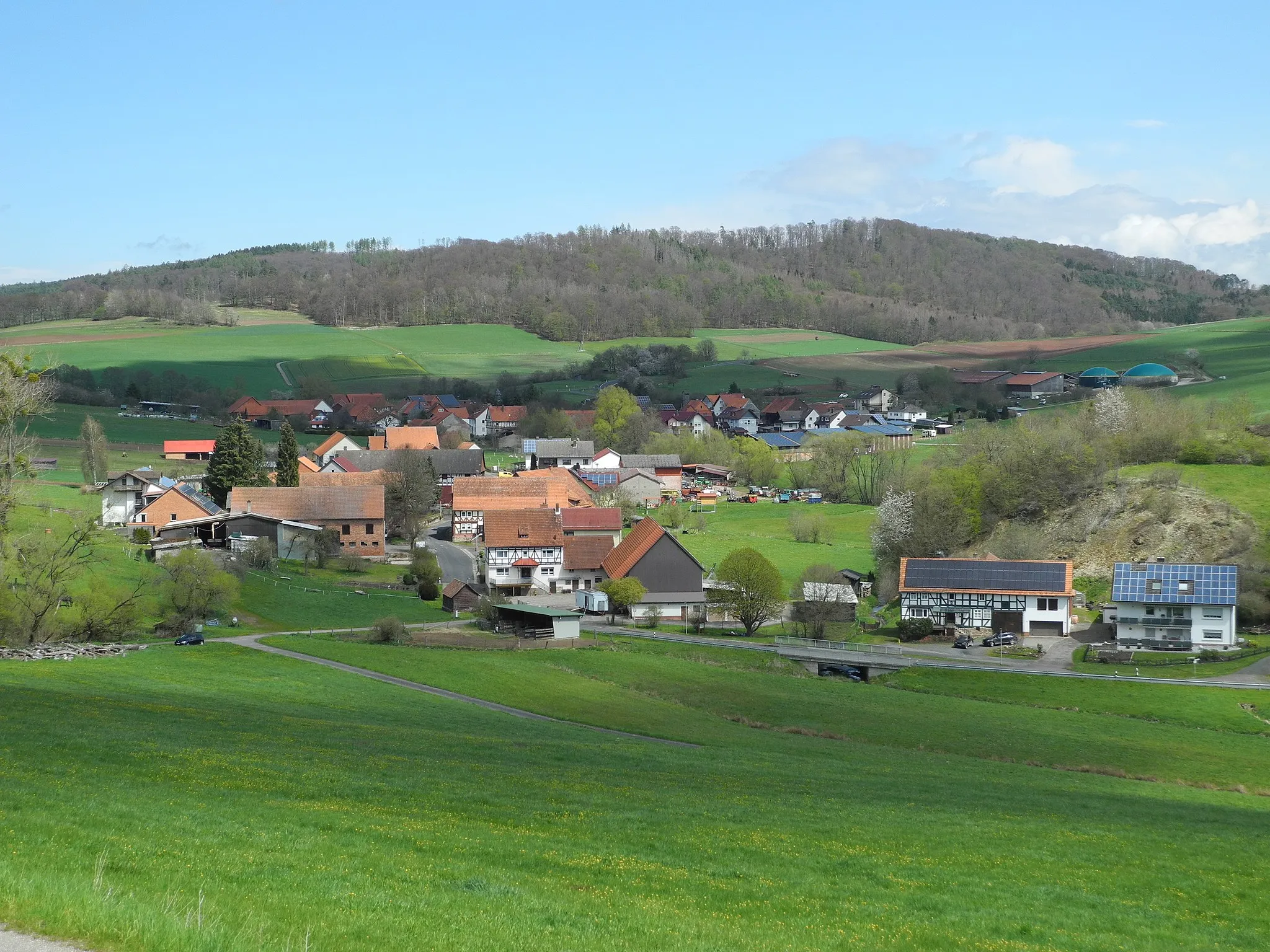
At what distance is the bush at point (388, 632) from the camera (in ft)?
169

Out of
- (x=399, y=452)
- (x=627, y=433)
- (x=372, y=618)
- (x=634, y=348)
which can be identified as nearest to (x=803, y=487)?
(x=627, y=433)

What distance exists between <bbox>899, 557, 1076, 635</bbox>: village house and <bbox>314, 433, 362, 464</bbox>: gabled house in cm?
7179

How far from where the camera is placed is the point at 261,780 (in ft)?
63.6

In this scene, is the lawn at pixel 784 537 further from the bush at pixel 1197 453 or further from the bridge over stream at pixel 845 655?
the bush at pixel 1197 453

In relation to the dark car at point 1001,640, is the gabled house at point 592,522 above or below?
above

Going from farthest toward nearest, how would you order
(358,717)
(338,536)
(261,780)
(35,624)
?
(338,536)
(35,624)
(358,717)
(261,780)

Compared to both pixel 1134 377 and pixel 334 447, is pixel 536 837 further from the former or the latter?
pixel 1134 377

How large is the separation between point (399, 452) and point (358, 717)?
80086 millimetres

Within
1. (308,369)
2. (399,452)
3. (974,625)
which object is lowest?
(974,625)

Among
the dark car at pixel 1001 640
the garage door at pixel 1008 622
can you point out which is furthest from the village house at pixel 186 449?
the dark car at pixel 1001 640

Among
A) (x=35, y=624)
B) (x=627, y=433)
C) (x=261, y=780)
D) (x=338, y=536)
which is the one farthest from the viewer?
(x=627, y=433)

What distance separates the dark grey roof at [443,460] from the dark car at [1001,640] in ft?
210

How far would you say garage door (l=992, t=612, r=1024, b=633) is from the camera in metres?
64.8

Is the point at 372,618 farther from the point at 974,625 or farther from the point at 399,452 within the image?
the point at 399,452
